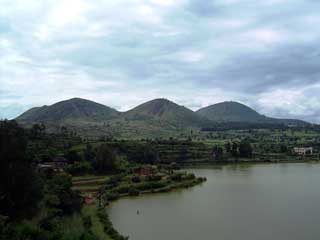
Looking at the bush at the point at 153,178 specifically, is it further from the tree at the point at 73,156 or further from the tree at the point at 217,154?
the tree at the point at 217,154

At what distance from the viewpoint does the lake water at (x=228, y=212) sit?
28938 millimetres

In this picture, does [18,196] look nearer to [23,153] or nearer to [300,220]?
[23,153]

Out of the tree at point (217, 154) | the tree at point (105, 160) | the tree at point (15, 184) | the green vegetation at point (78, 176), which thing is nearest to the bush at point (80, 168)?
the green vegetation at point (78, 176)

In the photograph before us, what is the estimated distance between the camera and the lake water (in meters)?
28.9

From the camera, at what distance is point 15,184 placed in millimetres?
26297

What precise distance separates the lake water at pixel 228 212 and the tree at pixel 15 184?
7393mm

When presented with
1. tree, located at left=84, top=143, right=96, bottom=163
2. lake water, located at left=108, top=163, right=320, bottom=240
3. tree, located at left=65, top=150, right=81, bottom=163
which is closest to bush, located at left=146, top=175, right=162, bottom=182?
lake water, located at left=108, top=163, right=320, bottom=240

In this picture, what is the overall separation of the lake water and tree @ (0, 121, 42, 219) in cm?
739

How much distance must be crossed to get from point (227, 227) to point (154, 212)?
8.91 meters

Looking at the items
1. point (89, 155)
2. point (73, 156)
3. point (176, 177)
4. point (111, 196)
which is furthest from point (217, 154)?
point (111, 196)

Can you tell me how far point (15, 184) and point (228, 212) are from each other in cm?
1896

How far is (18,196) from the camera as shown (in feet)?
87.6

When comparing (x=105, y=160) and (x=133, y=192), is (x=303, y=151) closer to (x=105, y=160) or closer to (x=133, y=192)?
(x=105, y=160)

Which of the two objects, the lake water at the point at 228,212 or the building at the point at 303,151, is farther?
the building at the point at 303,151
